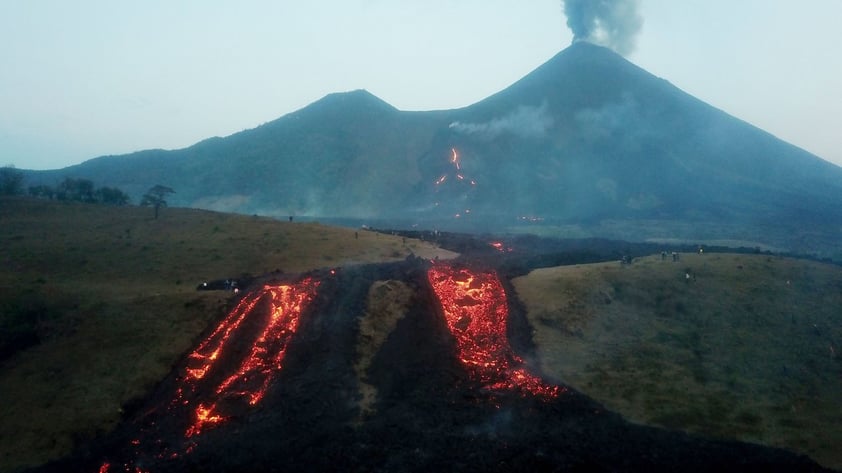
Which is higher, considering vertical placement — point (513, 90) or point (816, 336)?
point (513, 90)

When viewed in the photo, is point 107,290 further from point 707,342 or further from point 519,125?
point 519,125

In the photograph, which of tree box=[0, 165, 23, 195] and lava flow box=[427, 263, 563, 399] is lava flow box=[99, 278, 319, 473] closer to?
lava flow box=[427, 263, 563, 399]

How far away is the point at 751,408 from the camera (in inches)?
1105

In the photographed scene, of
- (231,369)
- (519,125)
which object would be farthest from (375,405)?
(519,125)

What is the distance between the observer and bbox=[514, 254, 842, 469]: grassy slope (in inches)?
1081

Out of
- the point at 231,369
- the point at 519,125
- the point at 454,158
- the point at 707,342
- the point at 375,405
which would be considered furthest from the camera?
the point at 519,125

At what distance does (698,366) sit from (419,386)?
587 inches

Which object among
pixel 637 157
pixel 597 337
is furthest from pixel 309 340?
pixel 637 157

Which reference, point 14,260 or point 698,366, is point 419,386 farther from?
point 14,260

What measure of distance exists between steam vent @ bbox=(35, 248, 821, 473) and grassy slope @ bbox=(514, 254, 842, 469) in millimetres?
1619

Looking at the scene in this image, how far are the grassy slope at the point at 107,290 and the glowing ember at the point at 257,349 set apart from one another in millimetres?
1600

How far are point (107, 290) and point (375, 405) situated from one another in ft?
70.6

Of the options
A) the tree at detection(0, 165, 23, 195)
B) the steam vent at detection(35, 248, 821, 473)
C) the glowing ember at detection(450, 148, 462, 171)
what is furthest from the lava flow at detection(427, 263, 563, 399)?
the glowing ember at detection(450, 148, 462, 171)

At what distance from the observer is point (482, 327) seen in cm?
3697
